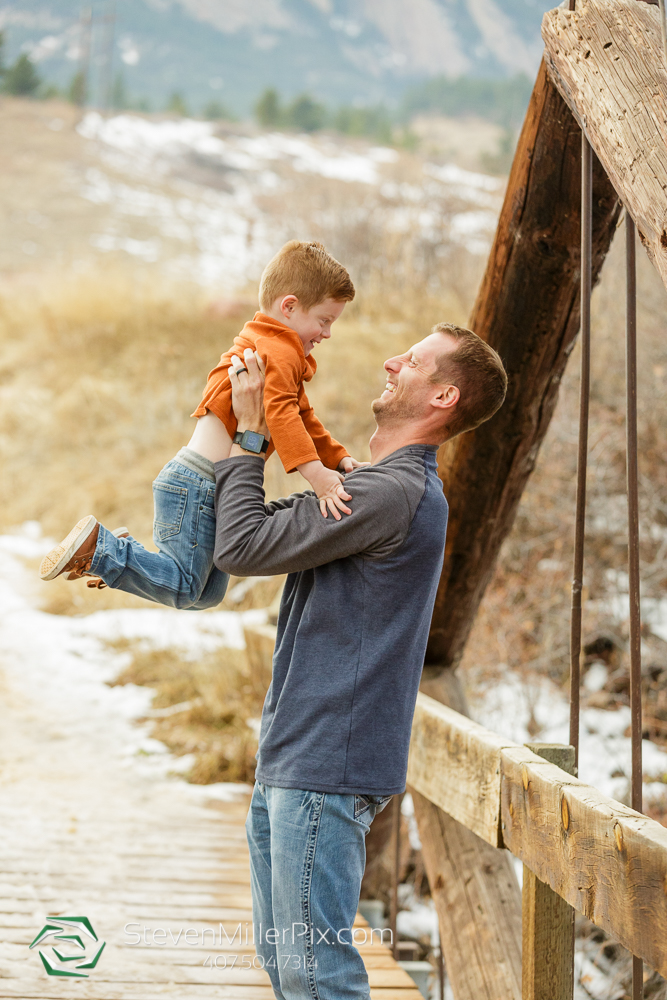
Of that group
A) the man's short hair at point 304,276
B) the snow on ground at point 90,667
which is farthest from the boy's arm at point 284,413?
the snow on ground at point 90,667

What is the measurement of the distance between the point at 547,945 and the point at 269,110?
160 ft

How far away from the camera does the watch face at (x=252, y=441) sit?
1883mm

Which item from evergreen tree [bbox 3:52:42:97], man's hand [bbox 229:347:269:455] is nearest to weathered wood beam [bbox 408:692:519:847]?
man's hand [bbox 229:347:269:455]

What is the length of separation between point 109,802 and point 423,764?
2.29m

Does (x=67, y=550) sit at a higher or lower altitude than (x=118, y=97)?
lower

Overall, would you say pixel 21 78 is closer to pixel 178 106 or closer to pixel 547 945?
pixel 178 106

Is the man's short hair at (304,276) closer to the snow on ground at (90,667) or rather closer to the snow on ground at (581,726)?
the snow on ground at (90,667)

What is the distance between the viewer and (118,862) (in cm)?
362

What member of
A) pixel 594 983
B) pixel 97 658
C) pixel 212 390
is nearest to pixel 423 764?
pixel 212 390

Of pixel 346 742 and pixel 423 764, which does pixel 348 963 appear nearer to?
pixel 346 742

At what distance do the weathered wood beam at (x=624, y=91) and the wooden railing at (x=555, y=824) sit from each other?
3.28 ft

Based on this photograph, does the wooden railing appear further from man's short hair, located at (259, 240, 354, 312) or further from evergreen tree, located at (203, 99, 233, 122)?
evergreen tree, located at (203, 99, 233, 122)

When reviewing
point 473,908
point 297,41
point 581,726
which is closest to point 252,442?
point 473,908

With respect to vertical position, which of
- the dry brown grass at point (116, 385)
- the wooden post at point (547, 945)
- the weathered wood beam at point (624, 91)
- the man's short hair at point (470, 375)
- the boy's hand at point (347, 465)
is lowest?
the wooden post at point (547, 945)
